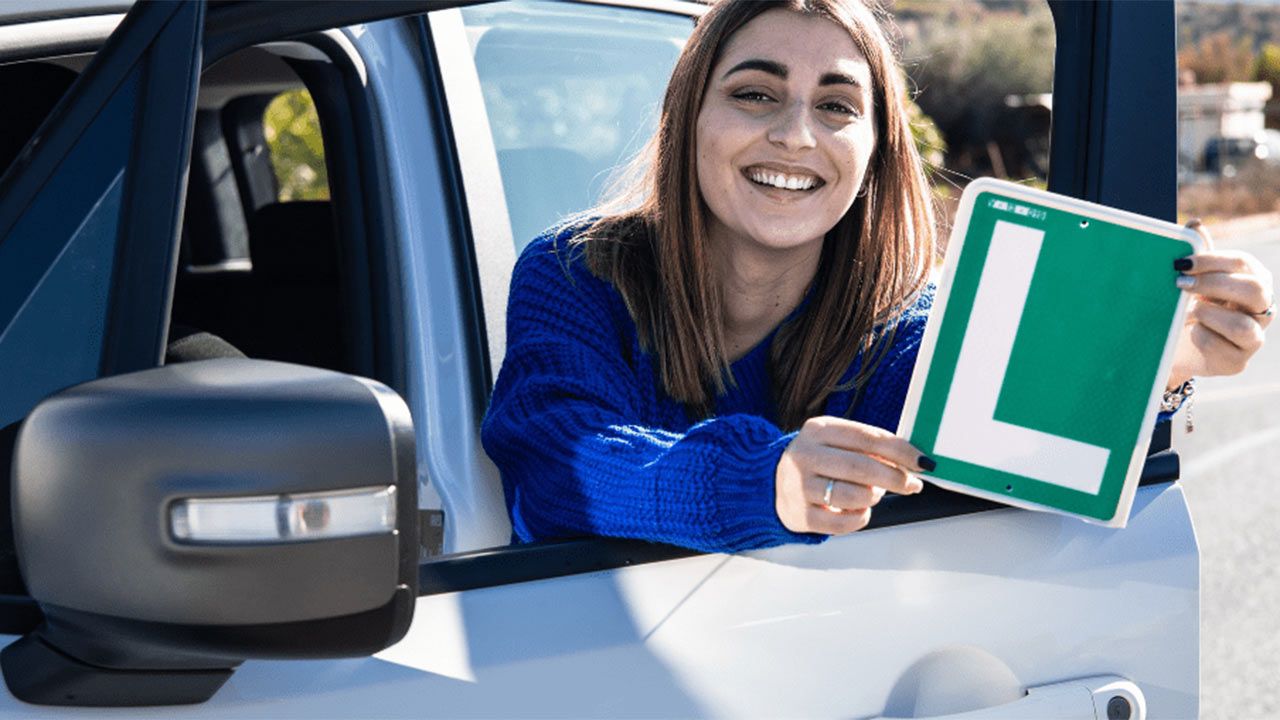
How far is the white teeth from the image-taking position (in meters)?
1.95

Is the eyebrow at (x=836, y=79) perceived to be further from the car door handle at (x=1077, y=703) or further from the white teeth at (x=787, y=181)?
the car door handle at (x=1077, y=703)

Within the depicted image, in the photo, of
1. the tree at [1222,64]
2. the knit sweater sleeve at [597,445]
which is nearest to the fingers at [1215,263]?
the knit sweater sleeve at [597,445]

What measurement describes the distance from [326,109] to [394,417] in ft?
4.11

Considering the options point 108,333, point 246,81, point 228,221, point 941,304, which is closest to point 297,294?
point 246,81

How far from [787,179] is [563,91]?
0.66m

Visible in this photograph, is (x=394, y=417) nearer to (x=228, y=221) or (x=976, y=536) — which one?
(x=976, y=536)

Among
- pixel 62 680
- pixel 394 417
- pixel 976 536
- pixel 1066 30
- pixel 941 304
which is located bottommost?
pixel 62 680

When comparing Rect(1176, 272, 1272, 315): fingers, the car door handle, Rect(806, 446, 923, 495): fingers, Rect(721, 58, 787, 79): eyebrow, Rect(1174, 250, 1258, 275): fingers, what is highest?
Rect(721, 58, 787, 79): eyebrow

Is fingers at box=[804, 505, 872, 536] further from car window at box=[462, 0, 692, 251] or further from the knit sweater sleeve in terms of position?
car window at box=[462, 0, 692, 251]

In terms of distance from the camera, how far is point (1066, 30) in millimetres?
1652

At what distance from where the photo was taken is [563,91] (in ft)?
8.16

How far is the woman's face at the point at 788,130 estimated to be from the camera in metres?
1.95

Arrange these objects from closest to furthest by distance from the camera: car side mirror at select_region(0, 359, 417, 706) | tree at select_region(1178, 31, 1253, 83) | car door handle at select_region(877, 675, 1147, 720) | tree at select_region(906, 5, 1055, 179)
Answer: car side mirror at select_region(0, 359, 417, 706) → car door handle at select_region(877, 675, 1147, 720) → tree at select_region(906, 5, 1055, 179) → tree at select_region(1178, 31, 1253, 83)

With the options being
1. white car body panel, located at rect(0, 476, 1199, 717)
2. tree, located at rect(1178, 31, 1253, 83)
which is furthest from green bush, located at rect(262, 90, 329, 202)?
tree, located at rect(1178, 31, 1253, 83)
